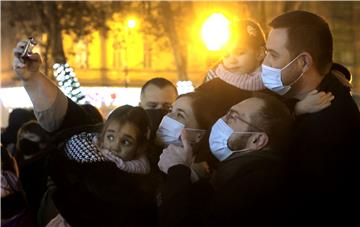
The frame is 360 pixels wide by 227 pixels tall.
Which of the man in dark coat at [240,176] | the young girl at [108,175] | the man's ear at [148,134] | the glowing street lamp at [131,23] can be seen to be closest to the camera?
the man in dark coat at [240,176]

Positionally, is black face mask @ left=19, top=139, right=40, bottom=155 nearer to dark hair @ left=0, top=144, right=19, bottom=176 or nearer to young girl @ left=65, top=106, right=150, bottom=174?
dark hair @ left=0, top=144, right=19, bottom=176

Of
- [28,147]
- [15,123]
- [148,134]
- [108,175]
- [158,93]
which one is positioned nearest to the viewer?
[108,175]

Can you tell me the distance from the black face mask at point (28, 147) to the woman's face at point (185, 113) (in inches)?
61.2

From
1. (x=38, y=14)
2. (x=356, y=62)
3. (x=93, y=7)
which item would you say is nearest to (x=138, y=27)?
(x=93, y=7)

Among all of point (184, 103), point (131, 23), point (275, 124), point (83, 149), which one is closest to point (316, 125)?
point (275, 124)

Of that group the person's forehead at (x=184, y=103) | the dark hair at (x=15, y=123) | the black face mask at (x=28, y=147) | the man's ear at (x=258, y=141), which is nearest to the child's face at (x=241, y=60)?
the person's forehead at (x=184, y=103)

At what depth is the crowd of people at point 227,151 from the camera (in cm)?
228

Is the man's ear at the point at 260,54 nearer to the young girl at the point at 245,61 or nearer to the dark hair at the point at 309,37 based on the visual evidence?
the young girl at the point at 245,61

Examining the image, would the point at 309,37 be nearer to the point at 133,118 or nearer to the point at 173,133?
the point at 173,133

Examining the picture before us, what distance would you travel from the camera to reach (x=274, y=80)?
8.00 feet

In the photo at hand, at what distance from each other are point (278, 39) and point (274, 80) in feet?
0.49

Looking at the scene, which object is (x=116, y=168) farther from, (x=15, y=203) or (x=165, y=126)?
(x=15, y=203)

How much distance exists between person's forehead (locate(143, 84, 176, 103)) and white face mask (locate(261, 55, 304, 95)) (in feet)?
6.80

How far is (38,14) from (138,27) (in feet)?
19.0
